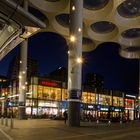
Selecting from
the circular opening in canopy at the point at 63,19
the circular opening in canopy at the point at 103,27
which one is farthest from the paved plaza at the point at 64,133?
the circular opening in canopy at the point at 103,27

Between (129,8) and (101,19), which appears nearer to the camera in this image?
(129,8)

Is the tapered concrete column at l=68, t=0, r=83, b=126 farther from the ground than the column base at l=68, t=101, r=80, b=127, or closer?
farther from the ground

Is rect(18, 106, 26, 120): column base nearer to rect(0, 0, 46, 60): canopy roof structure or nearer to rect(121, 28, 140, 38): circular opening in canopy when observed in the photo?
rect(121, 28, 140, 38): circular opening in canopy

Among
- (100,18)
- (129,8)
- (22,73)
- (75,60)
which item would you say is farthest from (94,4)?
(75,60)

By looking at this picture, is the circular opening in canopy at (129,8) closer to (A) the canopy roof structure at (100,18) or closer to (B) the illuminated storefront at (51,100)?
(A) the canopy roof structure at (100,18)

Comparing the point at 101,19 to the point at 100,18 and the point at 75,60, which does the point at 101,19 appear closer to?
the point at 100,18

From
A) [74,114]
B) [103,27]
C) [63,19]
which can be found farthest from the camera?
[103,27]

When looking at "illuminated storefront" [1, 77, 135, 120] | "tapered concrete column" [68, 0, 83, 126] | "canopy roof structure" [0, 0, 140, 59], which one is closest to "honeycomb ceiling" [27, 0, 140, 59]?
"canopy roof structure" [0, 0, 140, 59]

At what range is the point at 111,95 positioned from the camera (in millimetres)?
95562

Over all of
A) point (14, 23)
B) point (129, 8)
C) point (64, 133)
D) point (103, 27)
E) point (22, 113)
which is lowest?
point (22, 113)

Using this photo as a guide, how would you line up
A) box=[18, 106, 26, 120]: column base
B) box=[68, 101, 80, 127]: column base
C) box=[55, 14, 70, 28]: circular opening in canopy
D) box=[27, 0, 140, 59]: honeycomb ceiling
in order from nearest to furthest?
box=[68, 101, 80, 127]: column base → box=[27, 0, 140, 59]: honeycomb ceiling → box=[18, 106, 26, 120]: column base → box=[55, 14, 70, 28]: circular opening in canopy

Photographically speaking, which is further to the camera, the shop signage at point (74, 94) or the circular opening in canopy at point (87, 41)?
the circular opening in canopy at point (87, 41)

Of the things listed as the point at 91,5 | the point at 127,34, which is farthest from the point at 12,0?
the point at 127,34

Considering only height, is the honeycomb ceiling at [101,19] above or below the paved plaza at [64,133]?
above
